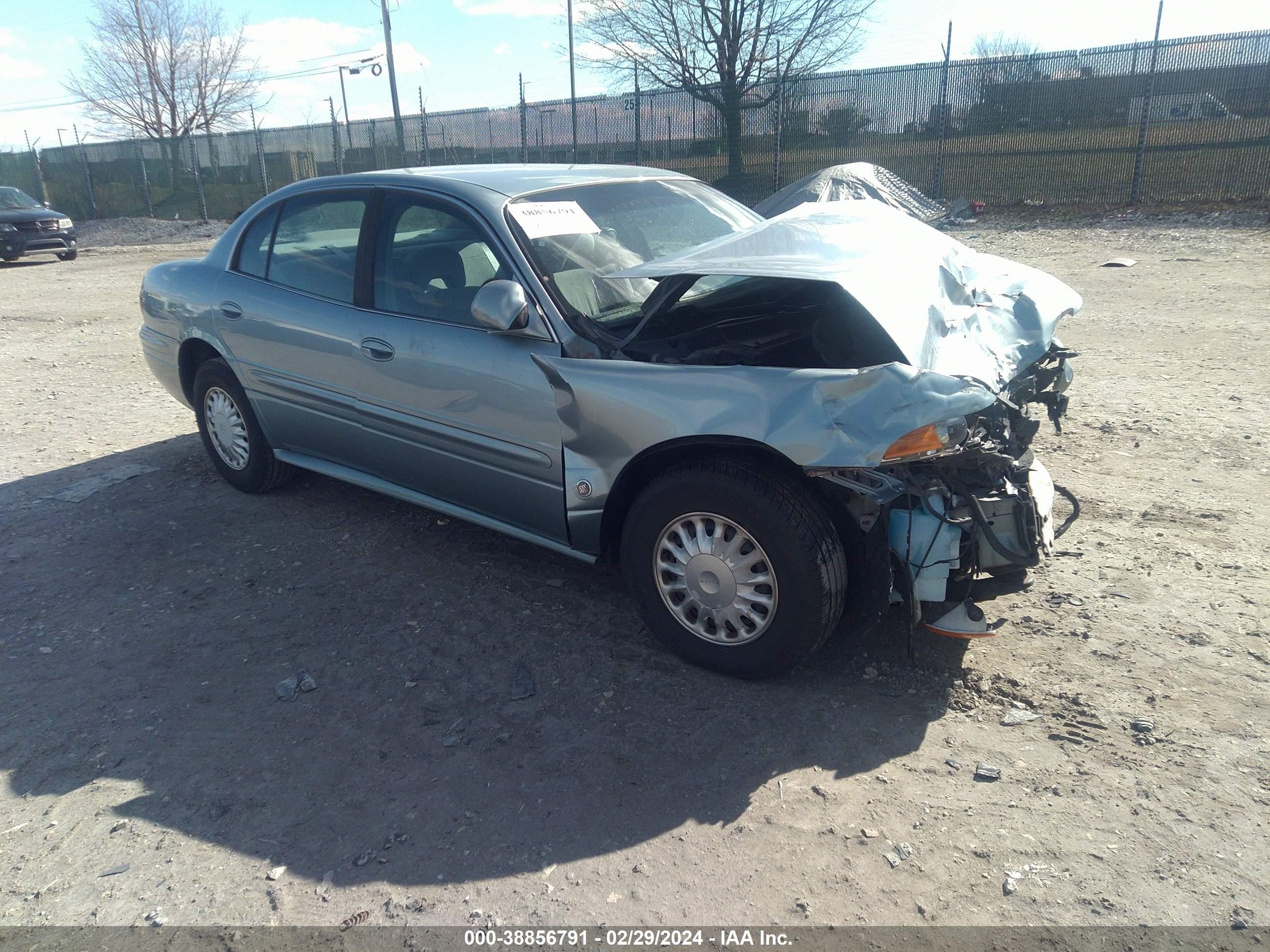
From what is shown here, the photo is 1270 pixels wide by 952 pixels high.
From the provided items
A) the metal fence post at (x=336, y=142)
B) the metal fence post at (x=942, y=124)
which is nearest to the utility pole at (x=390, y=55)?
the metal fence post at (x=336, y=142)

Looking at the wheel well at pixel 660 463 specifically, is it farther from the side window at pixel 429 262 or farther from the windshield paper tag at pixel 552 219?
the windshield paper tag at pixel 552 219

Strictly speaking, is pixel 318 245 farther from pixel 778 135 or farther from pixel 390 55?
pixel 390 55

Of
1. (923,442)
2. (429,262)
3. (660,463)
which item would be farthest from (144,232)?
(923,442)

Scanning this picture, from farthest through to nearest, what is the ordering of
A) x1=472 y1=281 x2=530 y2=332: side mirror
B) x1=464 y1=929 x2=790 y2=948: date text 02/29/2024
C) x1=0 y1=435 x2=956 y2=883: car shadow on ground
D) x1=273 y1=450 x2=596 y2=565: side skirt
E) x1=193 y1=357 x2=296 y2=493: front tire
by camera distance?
1. x1=193 y1=357 x2=296 y2=493: front tire
2. x1=273 y1=450 x2=596 y2=565: side skirt
3. x1=472 y1=281 x2=530 y2=332: side mirror
4. x1=0 y1=435 x2=956 y2=883: car shadow on ground
5. x1=464 y1=929 x2=790 y2=948: date text 02/29/2024

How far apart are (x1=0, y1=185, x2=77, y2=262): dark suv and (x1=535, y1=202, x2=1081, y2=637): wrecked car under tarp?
1952 centimetres

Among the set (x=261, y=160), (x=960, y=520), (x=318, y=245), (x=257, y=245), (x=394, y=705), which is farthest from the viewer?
(x=261, y=160)

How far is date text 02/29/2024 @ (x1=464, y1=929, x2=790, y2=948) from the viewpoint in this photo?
Answer: 2.25m

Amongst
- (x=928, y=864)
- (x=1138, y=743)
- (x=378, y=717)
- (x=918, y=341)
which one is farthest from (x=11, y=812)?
(x=1138, y=743)

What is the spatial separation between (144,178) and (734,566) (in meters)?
31.3

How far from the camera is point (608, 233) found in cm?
398

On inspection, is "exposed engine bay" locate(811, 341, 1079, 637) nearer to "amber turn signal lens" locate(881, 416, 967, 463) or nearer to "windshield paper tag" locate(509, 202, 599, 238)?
"amber turn signal lens" locate(881, 416, 967, 463)

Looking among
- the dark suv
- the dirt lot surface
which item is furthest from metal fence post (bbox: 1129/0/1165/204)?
the dark suv

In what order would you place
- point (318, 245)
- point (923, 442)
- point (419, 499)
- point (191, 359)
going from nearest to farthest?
point (923, 442) → point (419, 499) → point (318, 245) → point (191, 359)

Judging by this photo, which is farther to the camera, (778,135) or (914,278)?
(778,135)
